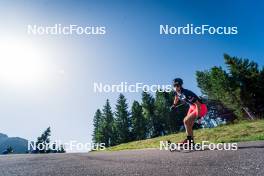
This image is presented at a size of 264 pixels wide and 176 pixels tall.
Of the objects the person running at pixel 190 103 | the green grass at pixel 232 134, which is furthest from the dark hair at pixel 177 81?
the green grass at pixel 232 134

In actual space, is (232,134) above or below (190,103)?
below

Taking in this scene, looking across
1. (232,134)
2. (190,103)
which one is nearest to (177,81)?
(190,103)

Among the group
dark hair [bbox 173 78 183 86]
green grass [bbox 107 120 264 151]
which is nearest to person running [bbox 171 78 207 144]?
dark hair [bbox 173 78 183 86]

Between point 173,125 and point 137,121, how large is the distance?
9.90m

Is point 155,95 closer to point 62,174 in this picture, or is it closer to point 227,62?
point 227,62

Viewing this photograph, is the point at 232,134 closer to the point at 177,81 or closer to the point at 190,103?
the point at 190,103

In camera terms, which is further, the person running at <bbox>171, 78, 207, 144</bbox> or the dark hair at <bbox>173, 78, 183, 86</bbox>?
the dark hair at <bbox>173, 78, 183, 86</bbox>

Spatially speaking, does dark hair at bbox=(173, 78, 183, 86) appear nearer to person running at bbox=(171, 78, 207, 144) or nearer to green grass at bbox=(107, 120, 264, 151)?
person running at bbox=(171, 78, 207, 144)

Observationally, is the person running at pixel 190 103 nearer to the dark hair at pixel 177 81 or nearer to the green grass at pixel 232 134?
the dark hair at pixel 177 81

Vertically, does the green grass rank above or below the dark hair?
below

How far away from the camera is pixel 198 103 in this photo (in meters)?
9.21

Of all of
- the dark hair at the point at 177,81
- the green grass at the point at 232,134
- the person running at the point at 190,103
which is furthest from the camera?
the green grass at the point at 232,134

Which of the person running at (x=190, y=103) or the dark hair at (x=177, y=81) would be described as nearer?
the person running at (x=190, y=103)

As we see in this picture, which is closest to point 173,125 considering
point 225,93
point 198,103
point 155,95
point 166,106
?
point 166,106
